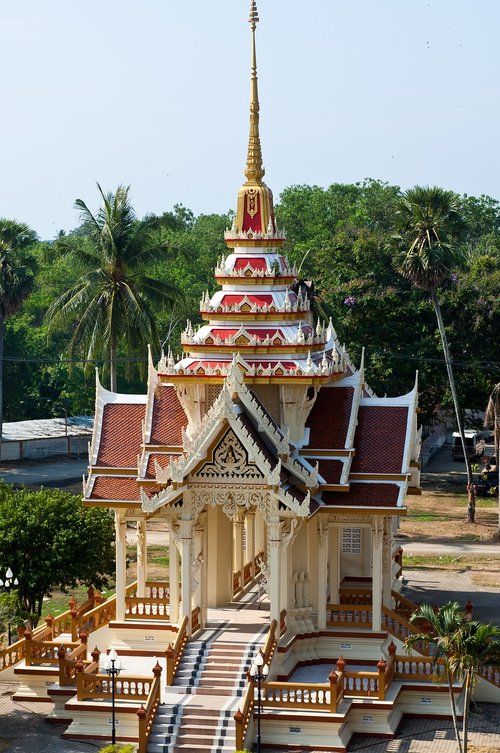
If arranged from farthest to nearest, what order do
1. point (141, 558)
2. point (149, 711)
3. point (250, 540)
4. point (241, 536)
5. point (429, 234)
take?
point (429, 234) → point (250, 540) → point (241, 536) → point (141, 558) → point (149, 711)

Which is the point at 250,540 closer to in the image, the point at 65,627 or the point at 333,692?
the point at 65,627

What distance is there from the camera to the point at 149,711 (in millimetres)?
29469

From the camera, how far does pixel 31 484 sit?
63.5 metres

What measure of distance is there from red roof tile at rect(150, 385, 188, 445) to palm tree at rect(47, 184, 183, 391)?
1785 cm

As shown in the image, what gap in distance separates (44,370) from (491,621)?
43.7m

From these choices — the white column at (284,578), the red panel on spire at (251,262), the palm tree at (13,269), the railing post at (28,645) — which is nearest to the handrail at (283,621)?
the white column at (284,578)

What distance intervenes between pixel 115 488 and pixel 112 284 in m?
20.6

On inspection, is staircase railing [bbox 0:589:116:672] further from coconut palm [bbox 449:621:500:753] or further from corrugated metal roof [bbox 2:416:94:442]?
corrugated metal roof [bbox 2:416:94:442]

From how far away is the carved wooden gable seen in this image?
3144 cm

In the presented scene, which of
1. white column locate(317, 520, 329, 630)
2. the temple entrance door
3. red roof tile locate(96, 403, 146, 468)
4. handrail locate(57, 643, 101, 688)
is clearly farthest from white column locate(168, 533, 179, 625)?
white column locate(317, 520, 329, 630)

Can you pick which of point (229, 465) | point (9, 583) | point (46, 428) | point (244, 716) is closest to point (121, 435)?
point (9, 583)

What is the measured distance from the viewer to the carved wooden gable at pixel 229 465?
103 ft

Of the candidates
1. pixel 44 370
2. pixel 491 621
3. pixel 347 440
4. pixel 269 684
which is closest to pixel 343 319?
pixel 44 370

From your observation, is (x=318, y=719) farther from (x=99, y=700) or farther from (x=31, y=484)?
(x=31, y=484)
